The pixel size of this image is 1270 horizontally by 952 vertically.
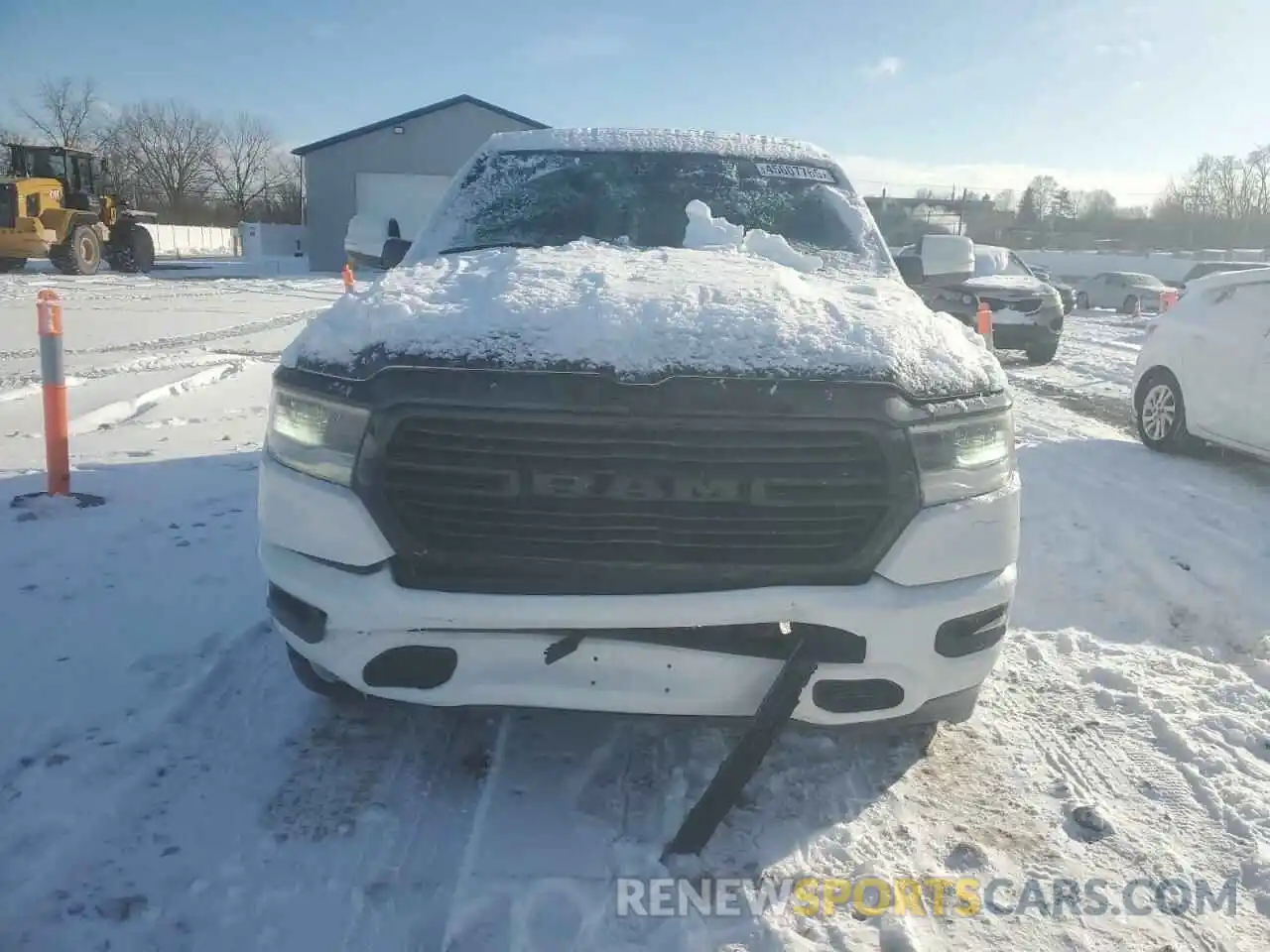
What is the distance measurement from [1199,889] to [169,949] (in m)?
2.32

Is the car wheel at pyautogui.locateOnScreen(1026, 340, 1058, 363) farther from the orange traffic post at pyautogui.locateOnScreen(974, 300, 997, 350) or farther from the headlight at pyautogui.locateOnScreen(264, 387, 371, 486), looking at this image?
the headlight at pyautogui.locateOnScreen(264, 387, 371, 486)

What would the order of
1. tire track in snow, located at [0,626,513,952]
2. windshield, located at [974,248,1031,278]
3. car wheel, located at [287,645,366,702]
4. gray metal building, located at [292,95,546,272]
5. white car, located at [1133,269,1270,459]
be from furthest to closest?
gray metal building, located at [292,95,546,272] < windshield, located at [974,248,1031,278] < white car, located at [1133,269,1270,459] < car wheel, located at [287,645,366,702] < tire track in snow, located at [0,626,513,952]

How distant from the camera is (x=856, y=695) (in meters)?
2.24

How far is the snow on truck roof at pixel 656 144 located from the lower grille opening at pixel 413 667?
264cm

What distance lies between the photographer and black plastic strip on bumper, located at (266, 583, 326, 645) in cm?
224

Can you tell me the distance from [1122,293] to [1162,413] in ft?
83.7

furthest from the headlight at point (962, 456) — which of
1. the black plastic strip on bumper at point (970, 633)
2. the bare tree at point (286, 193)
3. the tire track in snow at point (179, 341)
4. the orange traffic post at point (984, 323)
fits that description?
the bare tree at point (286, 193)

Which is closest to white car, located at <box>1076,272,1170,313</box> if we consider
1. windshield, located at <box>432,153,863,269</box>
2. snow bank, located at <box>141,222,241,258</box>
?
windshield, located at <box>432,153,863,269</box>

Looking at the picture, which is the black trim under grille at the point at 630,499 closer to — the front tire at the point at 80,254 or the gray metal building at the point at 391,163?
the front tire at the point at 80,254

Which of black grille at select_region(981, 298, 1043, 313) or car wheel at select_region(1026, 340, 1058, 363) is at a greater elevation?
black grille at select_region(981, 298, 1043, 313)

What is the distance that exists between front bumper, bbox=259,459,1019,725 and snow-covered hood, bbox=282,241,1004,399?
0.35 m

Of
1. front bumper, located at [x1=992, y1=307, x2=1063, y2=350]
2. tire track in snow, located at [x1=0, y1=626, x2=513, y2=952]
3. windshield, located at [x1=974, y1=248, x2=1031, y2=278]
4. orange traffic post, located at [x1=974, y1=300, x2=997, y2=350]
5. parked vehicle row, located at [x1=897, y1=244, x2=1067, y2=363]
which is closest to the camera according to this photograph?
tire track in snow, located at [x1=0, y1=626, x2=513, y2=952]

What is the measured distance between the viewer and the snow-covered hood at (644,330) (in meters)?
2.16

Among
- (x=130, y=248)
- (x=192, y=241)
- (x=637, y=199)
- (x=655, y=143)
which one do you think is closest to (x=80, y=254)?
(x=130, y=248)
